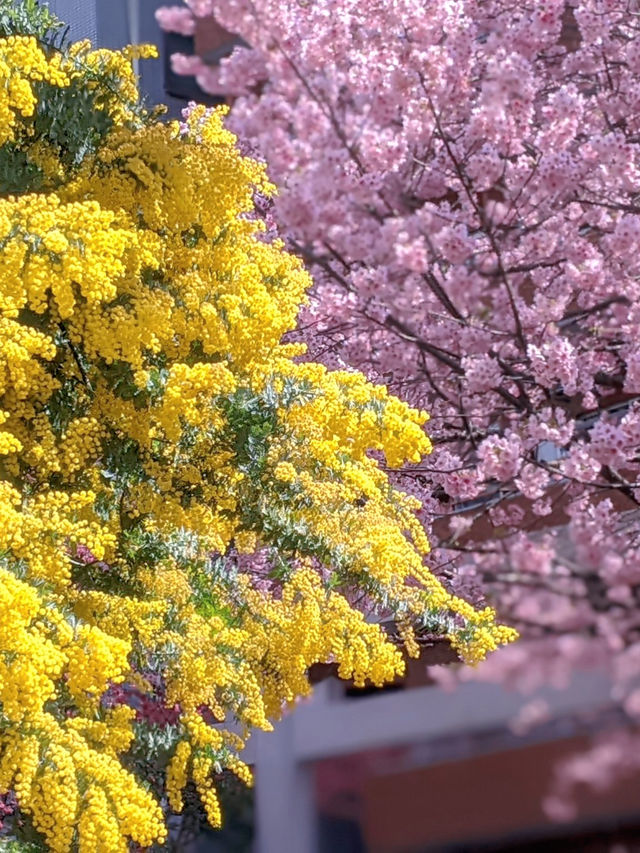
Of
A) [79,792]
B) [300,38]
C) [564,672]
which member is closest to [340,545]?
[79,792]

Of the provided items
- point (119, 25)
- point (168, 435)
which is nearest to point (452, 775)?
point (168, 435)

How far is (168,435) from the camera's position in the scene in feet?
25.9

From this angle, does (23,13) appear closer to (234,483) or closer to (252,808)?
(234,483)

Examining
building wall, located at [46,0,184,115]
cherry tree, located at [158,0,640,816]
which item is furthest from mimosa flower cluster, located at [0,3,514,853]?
building wall, located at [46,0,184,115]

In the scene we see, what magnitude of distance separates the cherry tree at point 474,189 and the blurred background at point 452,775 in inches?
163

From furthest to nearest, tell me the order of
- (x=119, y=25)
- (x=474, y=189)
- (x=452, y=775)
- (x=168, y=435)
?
(x=119, y=25) < (x=168, y=435) < (x=474, y=189) < (x=452, y=775)

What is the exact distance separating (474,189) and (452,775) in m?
6.27

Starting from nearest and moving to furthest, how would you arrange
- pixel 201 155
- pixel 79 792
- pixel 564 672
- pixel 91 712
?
pixel 564 672 < pixel 79 792 < pixel 91 712 < pixel 201 155

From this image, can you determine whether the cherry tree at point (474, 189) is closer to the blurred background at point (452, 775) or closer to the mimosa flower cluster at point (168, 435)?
the mimosa flower cluster at point (168, 435)

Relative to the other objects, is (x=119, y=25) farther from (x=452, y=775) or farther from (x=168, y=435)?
(x=452, y=775)

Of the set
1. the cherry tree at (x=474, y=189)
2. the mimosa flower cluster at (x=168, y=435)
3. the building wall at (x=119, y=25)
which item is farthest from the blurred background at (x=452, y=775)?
the building wall at (x=119, y=25)

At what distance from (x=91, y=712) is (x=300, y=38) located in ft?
14.9

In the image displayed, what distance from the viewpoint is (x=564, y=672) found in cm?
173

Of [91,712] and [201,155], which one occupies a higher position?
[201,155]
